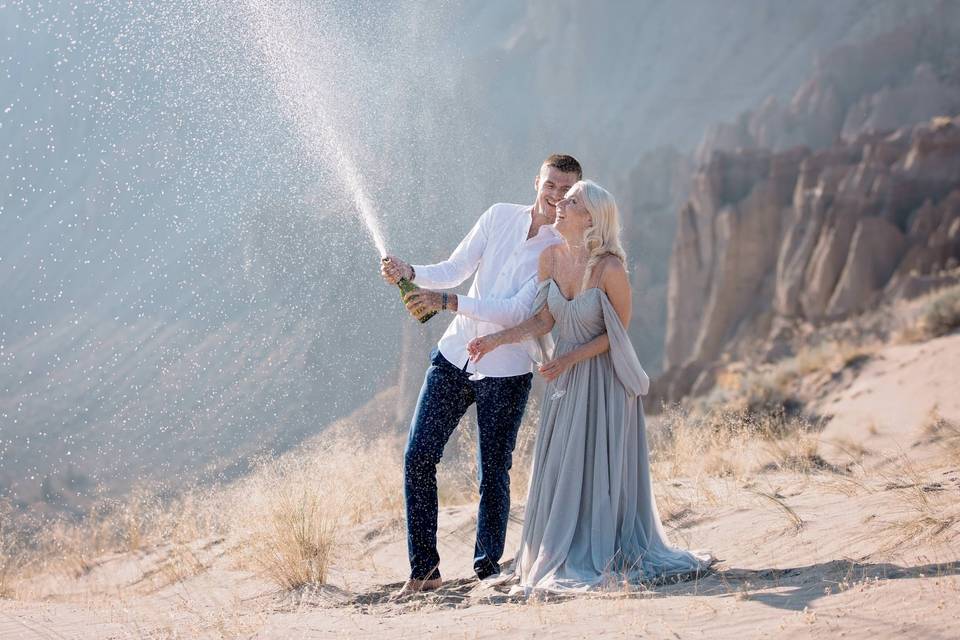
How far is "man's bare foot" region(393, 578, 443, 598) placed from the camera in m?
4.42

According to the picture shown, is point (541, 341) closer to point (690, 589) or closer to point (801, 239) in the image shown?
point (690, 589)

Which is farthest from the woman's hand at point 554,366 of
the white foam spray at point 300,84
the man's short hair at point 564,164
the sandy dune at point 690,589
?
the white foam spray at point 300,84

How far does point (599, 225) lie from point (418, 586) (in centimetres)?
181

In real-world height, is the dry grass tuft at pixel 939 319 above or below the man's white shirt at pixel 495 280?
above

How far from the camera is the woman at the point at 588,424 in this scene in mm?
4172

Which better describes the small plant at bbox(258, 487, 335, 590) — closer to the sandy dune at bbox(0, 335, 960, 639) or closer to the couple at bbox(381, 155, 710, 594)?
the sandy dune at bbox(0, 335, 960, 639)

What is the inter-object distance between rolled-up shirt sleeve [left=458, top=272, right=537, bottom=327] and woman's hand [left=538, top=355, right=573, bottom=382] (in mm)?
240

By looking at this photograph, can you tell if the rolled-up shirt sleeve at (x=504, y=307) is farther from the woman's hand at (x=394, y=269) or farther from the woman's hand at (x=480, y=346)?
the woman's hand at (x=394, y=269)

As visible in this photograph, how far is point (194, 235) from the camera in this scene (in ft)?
98.2

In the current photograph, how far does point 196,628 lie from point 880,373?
47.7 ft

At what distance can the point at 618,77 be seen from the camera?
58.8m

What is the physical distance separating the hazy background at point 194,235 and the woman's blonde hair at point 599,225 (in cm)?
1178

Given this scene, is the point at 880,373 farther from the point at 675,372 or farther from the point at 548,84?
the point at 548,84

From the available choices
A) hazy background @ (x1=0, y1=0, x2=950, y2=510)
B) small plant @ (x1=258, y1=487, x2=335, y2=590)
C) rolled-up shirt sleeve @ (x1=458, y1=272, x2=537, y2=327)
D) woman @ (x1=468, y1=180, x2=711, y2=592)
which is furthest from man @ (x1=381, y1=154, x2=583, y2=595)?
hazy background @ (x1=0, y1=0, x2=950, y2=510)
